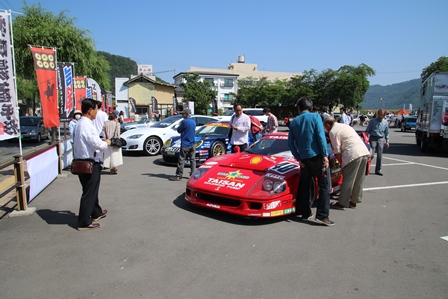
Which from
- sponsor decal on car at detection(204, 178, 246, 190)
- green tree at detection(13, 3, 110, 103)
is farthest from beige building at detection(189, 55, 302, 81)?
sponsor decal on car at detection(204, 178, 246, 190)

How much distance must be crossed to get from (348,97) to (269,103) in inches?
498

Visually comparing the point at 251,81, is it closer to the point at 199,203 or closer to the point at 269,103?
the point at 269,103

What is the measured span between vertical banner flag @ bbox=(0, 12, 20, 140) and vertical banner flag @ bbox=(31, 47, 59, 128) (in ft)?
10.6

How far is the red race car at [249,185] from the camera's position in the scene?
4.65 metres

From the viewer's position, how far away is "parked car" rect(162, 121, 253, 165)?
969cm

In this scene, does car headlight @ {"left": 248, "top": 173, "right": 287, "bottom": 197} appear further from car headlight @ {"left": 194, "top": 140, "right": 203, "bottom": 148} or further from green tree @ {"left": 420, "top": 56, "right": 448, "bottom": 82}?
green tree @ {"left": 420, "top": 56, "right": 448, "bottom": 82}

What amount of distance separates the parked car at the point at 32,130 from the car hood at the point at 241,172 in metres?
15.7

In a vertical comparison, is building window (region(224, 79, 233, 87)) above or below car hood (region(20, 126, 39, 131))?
above

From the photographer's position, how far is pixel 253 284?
10.2 ft

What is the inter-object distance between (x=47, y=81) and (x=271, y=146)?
19.2ft

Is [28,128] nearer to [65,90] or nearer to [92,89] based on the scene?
[92,89]

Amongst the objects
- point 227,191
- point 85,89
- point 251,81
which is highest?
point 251,81

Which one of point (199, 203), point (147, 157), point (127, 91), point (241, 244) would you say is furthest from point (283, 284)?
point (127, 91)

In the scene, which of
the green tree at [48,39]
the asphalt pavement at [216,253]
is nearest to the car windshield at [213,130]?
the asphalt pavement at [216,253]
